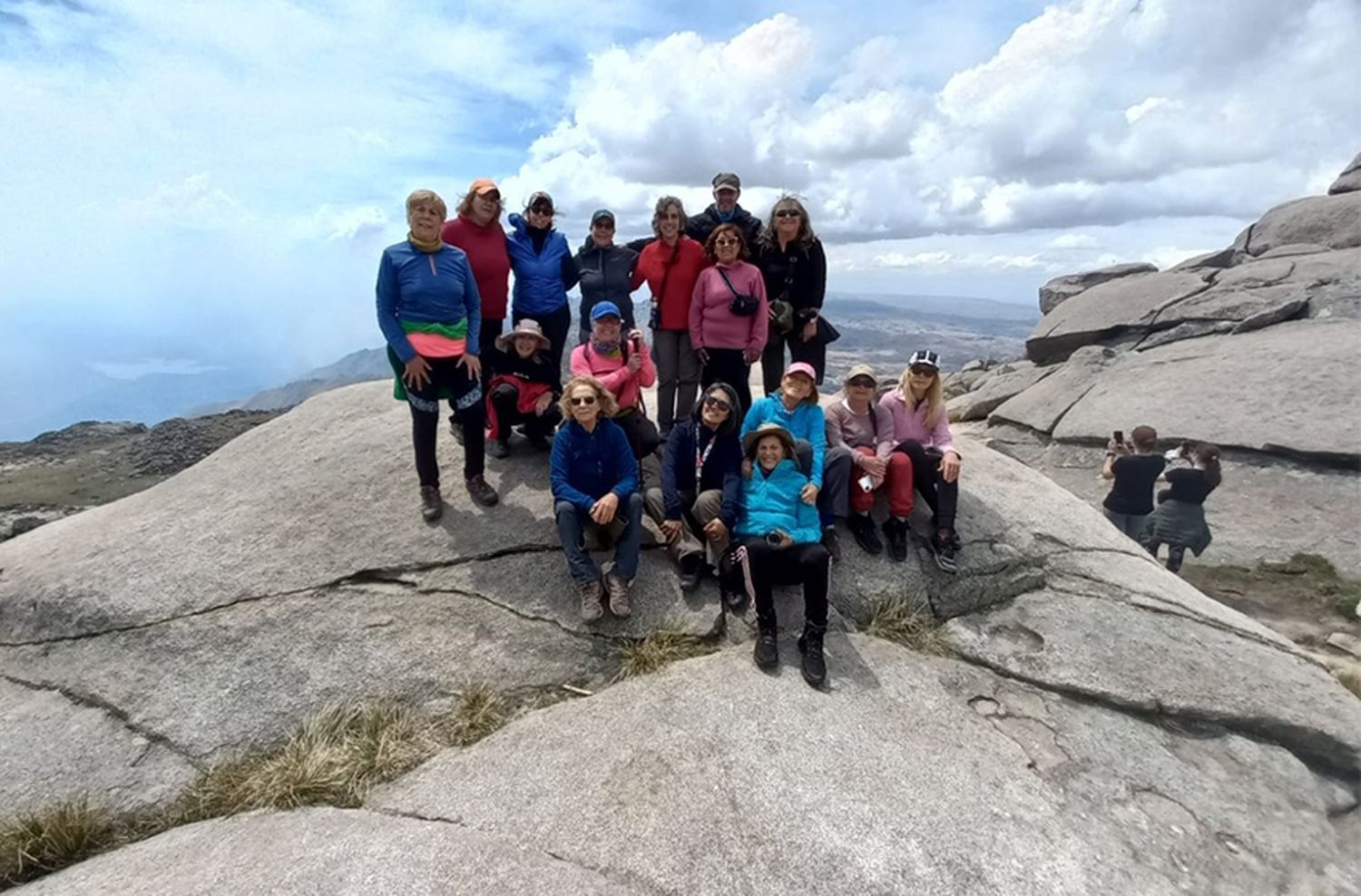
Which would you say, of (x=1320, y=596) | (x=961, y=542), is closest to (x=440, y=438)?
(x=961, y=542)

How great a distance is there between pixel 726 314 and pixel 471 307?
3034mm

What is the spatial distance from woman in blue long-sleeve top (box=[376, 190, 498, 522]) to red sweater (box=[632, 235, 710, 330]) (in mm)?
2337

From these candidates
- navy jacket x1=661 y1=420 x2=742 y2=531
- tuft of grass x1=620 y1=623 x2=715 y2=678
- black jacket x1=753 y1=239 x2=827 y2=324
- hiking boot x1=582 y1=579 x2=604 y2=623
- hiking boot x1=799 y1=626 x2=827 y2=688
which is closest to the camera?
hiking boot x1=799 y1=626 x2=827 y2=688

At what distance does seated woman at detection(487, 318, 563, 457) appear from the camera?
351 inches

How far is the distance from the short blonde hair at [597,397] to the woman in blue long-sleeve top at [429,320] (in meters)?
1.17

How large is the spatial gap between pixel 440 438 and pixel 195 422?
40838 mm

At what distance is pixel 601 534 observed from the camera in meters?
7.73

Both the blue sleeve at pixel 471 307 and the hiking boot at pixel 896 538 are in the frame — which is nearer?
the blue sleeve at pixel 471 307

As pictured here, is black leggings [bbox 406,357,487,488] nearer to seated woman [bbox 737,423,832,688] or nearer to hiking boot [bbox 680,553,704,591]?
hiking boot [bbox 680,553,704,591]

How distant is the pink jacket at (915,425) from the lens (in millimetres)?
8898

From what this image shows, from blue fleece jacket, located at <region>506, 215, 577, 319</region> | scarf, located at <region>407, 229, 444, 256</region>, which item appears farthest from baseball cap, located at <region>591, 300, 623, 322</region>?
scarf, located at <region>407, 229, 444, 256</region>

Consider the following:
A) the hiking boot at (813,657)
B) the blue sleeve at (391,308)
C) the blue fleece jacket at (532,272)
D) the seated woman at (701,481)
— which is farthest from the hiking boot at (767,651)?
the blue fleece jacket at (532,272)

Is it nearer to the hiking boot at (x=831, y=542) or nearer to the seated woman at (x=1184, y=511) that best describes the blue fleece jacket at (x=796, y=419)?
the hiking boot at (x=831, y=542)

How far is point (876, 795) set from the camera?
5637 mm
